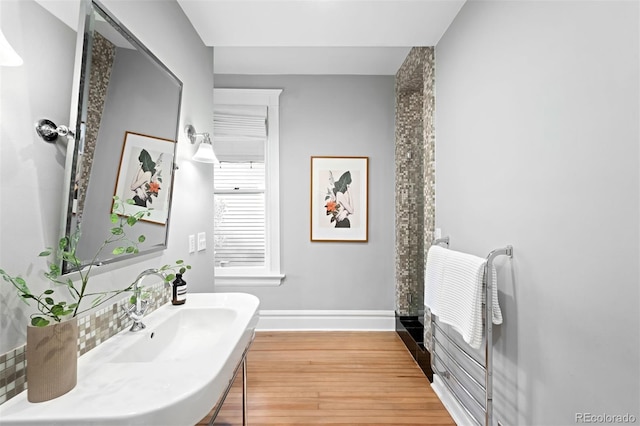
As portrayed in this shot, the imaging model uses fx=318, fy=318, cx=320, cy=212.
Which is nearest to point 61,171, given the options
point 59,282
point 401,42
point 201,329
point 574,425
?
point 59,282

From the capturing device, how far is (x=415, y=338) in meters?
2.71

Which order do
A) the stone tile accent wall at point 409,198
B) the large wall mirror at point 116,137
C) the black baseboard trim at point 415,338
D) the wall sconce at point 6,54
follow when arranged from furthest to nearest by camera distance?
1. the stone tile accent wall at point 409,198
2. the black baseboard trim at point 415,338
3. the large wall mirror at point 116,137
4. the wall sconce at point 6,54

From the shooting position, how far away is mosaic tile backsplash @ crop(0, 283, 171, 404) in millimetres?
822

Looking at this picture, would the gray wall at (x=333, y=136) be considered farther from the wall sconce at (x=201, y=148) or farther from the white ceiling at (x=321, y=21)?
the wall sconce at (x=201, y=148)

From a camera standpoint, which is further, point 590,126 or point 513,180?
point 513,180

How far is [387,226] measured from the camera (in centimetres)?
327

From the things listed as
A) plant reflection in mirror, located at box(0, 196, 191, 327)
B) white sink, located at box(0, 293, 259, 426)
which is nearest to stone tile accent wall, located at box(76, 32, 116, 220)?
plant reflection in mirror, located at box(0, 196, 191, 327)

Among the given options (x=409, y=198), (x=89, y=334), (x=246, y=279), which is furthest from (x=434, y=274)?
(x=246, y=279)

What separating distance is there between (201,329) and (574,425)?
4.91ft

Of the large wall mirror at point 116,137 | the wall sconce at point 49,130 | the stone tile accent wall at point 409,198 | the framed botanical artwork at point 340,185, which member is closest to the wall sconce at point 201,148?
the large wall mirror at point 116,137

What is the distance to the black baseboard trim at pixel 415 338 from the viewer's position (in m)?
2.41

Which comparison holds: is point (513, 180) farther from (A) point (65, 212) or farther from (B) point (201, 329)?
(A) point (65, 212)

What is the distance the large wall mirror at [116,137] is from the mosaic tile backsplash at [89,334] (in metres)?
0.20

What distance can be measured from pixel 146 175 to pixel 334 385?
185 centimetres
